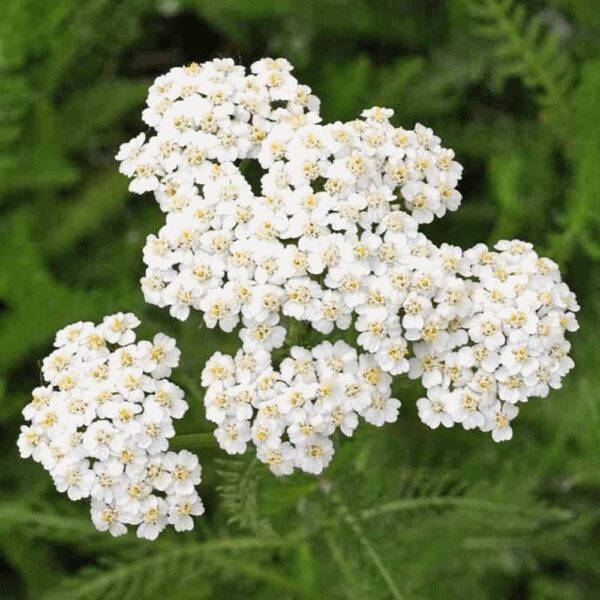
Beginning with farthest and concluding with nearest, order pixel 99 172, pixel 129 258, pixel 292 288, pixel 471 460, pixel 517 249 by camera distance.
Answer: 1. pixel 99 172
2. pixel 129 258
3. pixel 471 460
4. pixel 517 249
5. pixel 292 288

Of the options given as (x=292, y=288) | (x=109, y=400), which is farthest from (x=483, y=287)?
(x=109, y=400)

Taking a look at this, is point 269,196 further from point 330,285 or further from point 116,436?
point 116,436

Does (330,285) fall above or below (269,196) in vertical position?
below

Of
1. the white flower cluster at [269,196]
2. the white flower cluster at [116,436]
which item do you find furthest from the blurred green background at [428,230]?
the white flower cluster at [269,196]

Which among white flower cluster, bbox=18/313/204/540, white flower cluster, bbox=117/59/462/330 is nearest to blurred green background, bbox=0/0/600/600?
white flower cluster, bbox=18/313/204/540

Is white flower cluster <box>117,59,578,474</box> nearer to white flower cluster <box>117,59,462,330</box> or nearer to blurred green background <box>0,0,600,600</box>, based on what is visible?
white flower cluster <box>117,59,462,330</box>

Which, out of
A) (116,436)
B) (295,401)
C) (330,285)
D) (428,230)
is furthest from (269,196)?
(428,230)

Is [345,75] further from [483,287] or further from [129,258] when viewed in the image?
[483,287]
